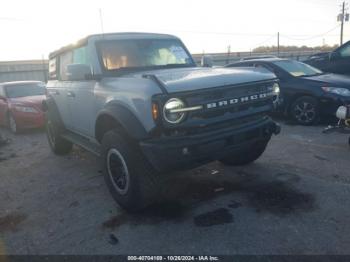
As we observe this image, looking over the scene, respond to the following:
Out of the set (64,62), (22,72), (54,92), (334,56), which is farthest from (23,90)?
(22,72)

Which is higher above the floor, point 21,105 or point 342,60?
point 342,60

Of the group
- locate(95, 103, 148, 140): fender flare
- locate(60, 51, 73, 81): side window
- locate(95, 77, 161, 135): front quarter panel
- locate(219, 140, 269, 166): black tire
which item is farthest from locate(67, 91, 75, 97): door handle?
locate(219, 140, 269, 166): black tire

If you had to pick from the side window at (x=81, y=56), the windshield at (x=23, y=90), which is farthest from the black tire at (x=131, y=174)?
the windshield at (x=23, y=90)

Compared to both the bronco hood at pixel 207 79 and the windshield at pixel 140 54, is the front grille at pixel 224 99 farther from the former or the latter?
the windshield at pixel 140 54

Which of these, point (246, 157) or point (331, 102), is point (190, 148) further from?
point (331, 102)

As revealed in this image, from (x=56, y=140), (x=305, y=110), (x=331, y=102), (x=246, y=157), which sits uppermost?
(x=331, y=102)

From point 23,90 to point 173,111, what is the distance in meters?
7.80

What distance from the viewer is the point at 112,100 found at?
346 centimetres

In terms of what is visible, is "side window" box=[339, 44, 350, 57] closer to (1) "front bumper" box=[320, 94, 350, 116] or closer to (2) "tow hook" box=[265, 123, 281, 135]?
(1) "front bumper" box=[320, 94, 350, 116]

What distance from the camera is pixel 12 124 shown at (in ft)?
28.1

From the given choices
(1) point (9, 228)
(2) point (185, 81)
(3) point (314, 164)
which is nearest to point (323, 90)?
(3) point (314, 164)

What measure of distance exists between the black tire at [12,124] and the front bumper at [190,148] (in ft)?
22.1

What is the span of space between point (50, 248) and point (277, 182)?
2799 mm

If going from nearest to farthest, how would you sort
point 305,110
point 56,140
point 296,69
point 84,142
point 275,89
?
point 275,89 → point 84,142 → point 56,140 → point 305,110 → point 296,69
